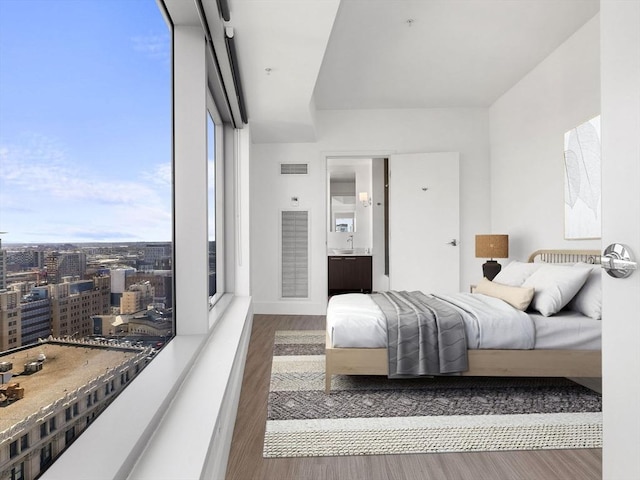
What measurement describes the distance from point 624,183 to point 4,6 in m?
1.31

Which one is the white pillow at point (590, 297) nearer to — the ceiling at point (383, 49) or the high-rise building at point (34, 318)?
the ceiling at point (383, 49)

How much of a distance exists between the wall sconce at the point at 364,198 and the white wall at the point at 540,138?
316cm

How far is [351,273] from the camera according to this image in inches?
301

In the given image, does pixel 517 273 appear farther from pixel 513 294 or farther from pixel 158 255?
pixel 158 255

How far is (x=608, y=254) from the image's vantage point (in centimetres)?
84

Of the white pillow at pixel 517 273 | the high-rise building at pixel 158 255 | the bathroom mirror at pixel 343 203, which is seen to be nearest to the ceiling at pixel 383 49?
the high-rise building at pixel 158 255

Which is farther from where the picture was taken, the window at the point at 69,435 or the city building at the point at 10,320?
the window at the point at 69,435

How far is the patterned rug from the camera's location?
189cm

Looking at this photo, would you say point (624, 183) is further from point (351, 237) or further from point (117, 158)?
point (351, 237)

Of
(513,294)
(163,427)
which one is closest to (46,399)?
(163,427)

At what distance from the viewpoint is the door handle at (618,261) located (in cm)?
78

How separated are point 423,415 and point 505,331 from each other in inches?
32.1

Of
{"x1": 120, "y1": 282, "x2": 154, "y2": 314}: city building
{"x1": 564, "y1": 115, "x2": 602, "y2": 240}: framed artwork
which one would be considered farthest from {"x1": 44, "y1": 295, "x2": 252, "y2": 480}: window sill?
{"x1": 564, "y1": 115, "x2": 602, "y2": 240}: framed artwork

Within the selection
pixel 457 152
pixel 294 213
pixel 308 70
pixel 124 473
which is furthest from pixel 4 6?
pixel 457 152
